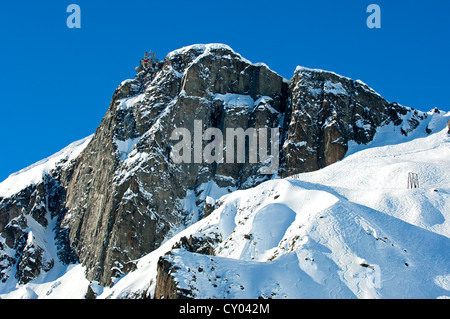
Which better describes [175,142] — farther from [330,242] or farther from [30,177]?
[330,242]

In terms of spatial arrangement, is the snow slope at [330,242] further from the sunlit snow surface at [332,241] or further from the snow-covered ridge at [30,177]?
the snow-covered ridge at [30,177]

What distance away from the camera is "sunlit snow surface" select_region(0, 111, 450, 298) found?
3503 centimetres

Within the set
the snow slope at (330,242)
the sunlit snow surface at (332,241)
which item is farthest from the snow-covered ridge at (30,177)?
the snow slope at (330,242)

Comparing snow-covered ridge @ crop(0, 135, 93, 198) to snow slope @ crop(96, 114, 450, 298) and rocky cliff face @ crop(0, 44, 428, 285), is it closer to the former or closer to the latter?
rocky cliff face @ crop(0, 44, 428, 285)

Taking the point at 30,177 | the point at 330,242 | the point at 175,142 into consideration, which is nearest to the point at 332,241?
the point at 330,242

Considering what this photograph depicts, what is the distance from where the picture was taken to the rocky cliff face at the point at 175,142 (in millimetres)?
86188

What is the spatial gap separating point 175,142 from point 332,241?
56891 millimetres

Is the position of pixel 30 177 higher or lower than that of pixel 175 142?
lower

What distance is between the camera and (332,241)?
40031 mm

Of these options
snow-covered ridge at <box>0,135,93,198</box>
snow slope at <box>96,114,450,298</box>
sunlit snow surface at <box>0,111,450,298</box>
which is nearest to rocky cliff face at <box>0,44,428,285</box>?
snow-covered ridge at <box>0,135,93,198</box>

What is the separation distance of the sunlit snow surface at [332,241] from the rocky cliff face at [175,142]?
23492mm

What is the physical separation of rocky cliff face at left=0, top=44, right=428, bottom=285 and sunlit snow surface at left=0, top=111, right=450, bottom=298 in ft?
77.1
